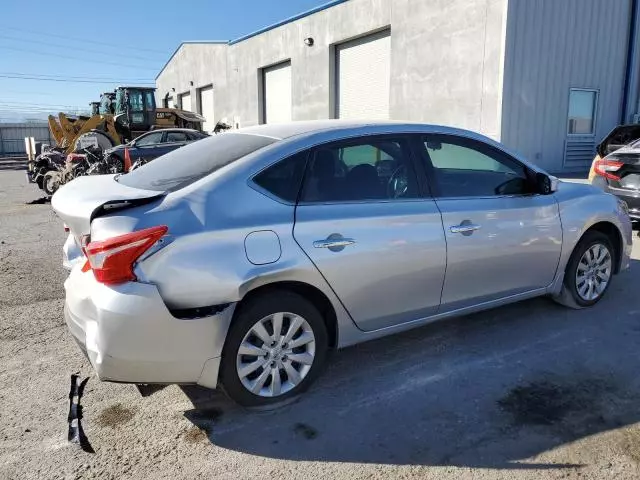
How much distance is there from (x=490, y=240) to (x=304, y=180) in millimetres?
1442

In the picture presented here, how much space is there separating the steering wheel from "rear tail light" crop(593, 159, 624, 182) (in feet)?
15.6

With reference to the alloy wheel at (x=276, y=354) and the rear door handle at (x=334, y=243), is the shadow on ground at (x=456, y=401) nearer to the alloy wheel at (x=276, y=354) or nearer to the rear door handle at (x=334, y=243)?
the alloy wheel at (x=276, y=354)

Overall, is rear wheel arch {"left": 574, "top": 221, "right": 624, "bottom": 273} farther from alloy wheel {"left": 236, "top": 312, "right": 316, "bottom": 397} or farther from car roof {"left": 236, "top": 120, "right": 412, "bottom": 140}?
alloy wheel {"left": 236, "top": 312, "right": 316, "bottom": 397}

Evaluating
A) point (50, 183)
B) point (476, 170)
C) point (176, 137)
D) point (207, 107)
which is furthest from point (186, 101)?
point (476, 170)

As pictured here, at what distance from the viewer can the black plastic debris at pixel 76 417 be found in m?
2.74

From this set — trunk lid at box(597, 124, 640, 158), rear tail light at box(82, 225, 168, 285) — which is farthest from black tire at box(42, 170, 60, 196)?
trunk lid at box(597, 124, 640, 158)

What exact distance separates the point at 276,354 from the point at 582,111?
16.1 m

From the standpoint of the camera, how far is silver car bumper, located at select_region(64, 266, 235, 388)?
257cm

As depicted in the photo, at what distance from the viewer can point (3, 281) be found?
5629 mm

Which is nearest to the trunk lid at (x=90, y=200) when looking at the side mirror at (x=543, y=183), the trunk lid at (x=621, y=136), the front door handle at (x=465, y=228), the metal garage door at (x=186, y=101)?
the front door handle at (x=465, y=228)

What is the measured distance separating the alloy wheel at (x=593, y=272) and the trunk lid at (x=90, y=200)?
11.4 feet

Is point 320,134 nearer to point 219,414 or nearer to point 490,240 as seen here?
point 490,240

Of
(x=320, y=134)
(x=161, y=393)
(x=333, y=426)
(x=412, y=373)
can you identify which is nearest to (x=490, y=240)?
(x=412, y=373)

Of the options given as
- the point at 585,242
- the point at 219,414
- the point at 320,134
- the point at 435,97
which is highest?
the point at 435,97
